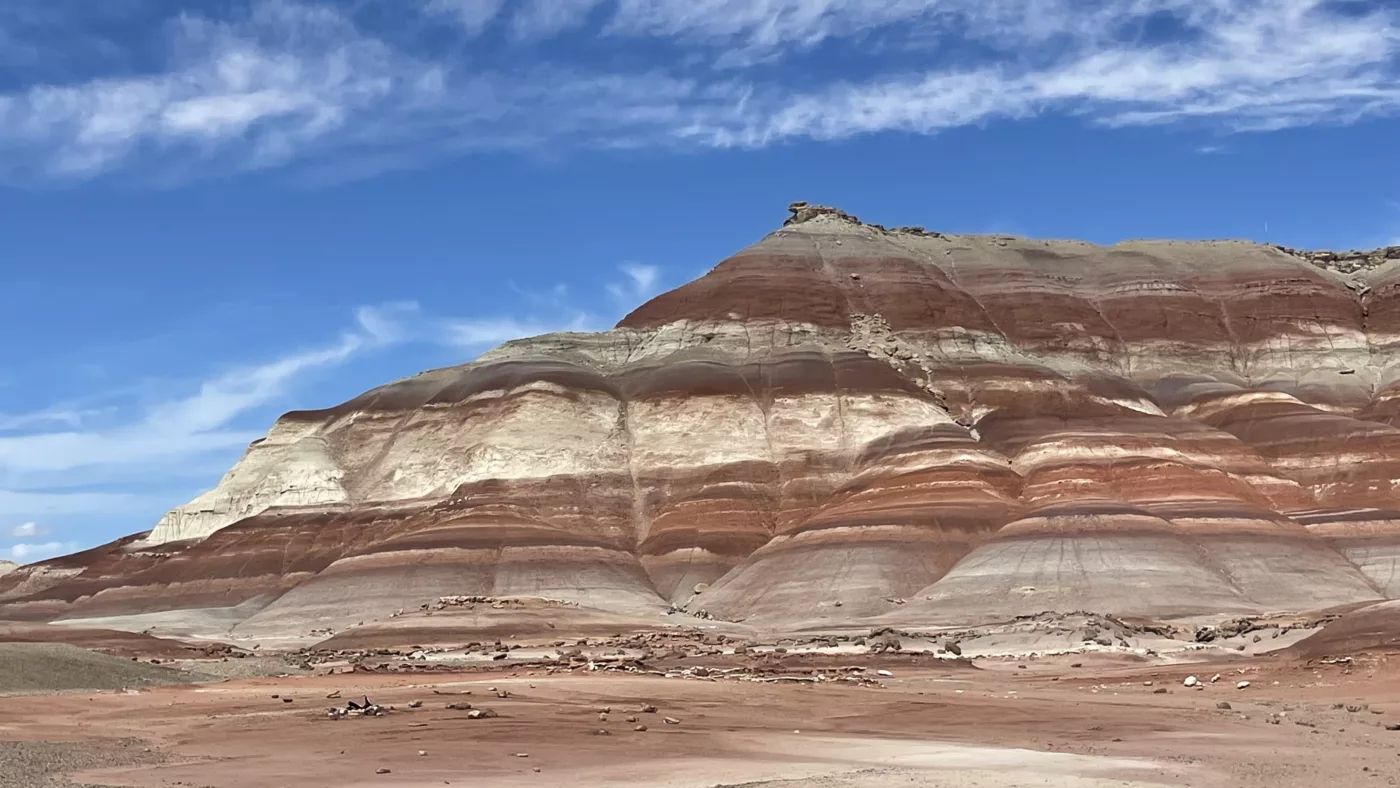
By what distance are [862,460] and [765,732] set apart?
71.1 m

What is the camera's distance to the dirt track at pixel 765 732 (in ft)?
64.3

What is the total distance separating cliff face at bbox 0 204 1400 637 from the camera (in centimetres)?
7575

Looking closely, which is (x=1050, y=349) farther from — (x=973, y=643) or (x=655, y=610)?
(x=973, y=643)

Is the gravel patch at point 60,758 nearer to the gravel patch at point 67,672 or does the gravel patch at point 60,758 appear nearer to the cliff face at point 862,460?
the gravel patch at point 67,672

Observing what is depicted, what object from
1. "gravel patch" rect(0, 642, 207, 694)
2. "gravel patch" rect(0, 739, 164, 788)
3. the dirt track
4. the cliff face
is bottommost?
the dirt track

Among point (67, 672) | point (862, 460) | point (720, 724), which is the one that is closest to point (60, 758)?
point (720, 724)

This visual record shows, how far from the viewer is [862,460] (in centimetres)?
9600

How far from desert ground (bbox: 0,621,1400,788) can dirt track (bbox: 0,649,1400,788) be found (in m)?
0.09

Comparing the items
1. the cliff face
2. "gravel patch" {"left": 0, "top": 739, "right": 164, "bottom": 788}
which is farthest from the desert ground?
the cliff face

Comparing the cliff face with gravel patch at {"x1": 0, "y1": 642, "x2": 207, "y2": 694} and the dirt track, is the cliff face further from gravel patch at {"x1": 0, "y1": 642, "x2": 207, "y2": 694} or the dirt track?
gravel patch at {"x1": 0, "y1": 642, "x2": 207, "y2": 694}

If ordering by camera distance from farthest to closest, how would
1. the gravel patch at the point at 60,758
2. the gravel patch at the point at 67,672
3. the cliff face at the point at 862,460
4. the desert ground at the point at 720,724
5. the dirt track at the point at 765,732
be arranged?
the cliff face at the point at 862,460 < the gravel patch at the point at 67,672 < the desert ground at the point at 720,724 < the dirt track at the point at 765,732 < the gravel patch at the point at 60,758

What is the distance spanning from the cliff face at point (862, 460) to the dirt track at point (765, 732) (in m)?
33.8

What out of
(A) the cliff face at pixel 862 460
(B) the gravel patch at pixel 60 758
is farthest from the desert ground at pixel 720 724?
(A) the cliff face at pixel 862 460

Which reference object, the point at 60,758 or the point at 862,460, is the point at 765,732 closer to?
the point at 60,758
